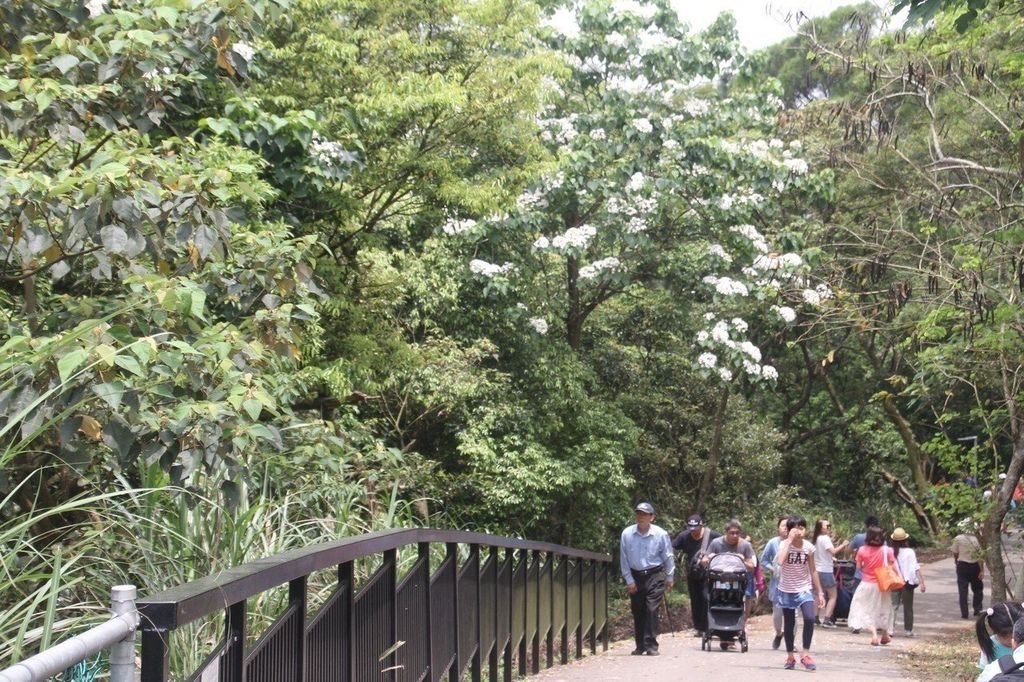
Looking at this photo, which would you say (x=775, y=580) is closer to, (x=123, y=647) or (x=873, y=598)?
(x=873, y=598)

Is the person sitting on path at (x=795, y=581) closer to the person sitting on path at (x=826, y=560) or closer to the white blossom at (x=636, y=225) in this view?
the person sitting on path at (x=826, y=560)

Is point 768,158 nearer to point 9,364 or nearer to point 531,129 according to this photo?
point 531,129

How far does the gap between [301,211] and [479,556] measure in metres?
4.67

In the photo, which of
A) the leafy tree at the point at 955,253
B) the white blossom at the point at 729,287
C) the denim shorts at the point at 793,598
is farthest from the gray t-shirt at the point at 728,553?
the white blossom at the point at 729,287

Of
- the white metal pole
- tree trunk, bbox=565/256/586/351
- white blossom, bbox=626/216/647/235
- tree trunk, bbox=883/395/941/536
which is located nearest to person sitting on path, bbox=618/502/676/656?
white blossom, bbox=626/216/647/235

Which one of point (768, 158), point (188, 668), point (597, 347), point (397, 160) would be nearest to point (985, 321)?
point (397, 160)

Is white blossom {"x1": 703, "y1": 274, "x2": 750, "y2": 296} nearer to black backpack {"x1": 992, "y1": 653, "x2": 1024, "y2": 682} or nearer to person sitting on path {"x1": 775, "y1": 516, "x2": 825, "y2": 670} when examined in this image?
person sitting on path {"x1": 775, "y1": 516, "x2": 825, "y2": 670}

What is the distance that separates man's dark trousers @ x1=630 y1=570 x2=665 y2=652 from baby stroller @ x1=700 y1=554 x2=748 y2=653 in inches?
24.5

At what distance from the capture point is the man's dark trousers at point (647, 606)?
1262 cm

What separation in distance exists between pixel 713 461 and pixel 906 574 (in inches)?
215

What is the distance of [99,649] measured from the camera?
219 cm

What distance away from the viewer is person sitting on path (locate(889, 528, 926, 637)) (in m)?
16.6

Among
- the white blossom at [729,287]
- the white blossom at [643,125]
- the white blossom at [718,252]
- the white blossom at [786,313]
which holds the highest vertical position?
the white blossom at [643,125]

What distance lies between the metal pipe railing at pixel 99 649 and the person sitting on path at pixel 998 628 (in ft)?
20.6
